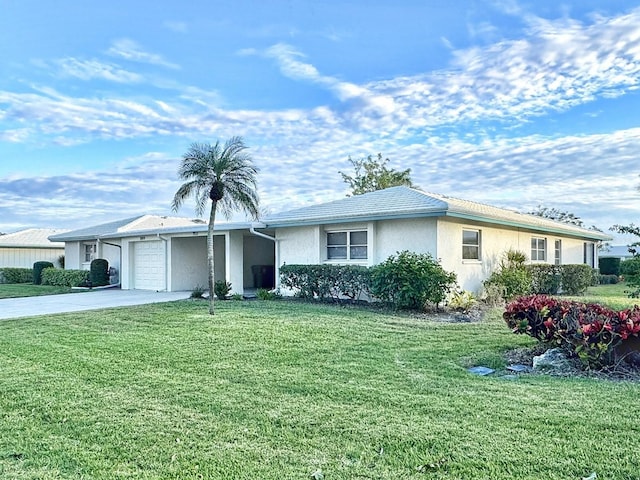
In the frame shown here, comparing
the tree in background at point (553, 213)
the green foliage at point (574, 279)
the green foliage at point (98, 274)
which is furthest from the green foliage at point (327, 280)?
the tree in background at point (553, 213)

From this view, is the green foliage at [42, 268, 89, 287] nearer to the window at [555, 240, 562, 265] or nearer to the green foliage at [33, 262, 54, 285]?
the green foliage at [33, 262, 54, 285]

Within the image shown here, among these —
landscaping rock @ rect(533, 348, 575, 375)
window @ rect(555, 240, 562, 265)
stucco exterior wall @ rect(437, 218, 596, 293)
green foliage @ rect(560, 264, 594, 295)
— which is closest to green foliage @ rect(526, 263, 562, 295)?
green foliage @ rect(560, 264, 594, 295)

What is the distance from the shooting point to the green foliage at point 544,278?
17047 mm

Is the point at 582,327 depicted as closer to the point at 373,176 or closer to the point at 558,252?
the point at 558,252

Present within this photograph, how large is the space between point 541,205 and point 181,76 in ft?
125

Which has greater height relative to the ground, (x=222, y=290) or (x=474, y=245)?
(x=474, y=245)

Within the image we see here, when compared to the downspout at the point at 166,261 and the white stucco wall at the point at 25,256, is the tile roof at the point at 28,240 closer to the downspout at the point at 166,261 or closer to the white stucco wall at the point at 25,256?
the white stucco wall at the point at 25,256

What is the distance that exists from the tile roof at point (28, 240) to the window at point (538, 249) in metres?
28.7

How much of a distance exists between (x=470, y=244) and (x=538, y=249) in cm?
607

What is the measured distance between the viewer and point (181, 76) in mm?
14375

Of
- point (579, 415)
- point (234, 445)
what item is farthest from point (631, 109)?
point (234, 445)

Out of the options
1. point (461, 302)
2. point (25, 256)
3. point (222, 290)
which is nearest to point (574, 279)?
point (461, 302)

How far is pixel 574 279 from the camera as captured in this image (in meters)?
18.6

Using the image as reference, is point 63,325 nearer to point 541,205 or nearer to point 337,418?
point 337,418
